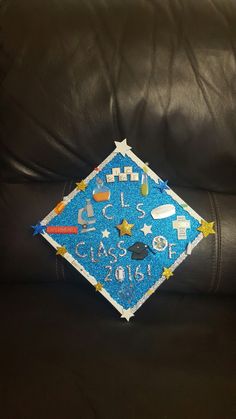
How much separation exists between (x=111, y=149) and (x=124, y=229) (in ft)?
0.59

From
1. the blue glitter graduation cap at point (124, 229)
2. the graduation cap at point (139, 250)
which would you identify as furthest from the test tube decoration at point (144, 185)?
the graduation cap at point (139, 250)

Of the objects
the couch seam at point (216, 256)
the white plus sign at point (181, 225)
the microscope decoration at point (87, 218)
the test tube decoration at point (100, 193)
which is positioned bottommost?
the couch seam at point (216, 256)

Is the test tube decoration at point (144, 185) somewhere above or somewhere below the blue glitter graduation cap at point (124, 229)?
above

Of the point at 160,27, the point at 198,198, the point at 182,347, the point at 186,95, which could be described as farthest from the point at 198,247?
the point at 160,27

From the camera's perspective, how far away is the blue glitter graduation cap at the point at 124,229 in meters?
0.78

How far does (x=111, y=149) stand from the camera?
795 mm

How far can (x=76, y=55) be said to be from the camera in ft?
2.50

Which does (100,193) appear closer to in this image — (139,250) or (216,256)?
(139,250)

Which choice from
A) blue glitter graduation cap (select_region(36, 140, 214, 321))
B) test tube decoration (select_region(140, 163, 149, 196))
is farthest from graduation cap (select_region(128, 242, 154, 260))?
test tube decoration (select_region(140, 163, 149, 196))

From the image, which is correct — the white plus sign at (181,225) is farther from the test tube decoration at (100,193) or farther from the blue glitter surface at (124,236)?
the test tube decoration at (100,193)

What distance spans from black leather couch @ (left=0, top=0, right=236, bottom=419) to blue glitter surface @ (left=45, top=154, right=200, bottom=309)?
46mm

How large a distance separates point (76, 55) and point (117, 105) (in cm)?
14

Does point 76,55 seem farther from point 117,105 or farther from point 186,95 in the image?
point 186,95

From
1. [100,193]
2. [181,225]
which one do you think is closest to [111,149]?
[100,193]
